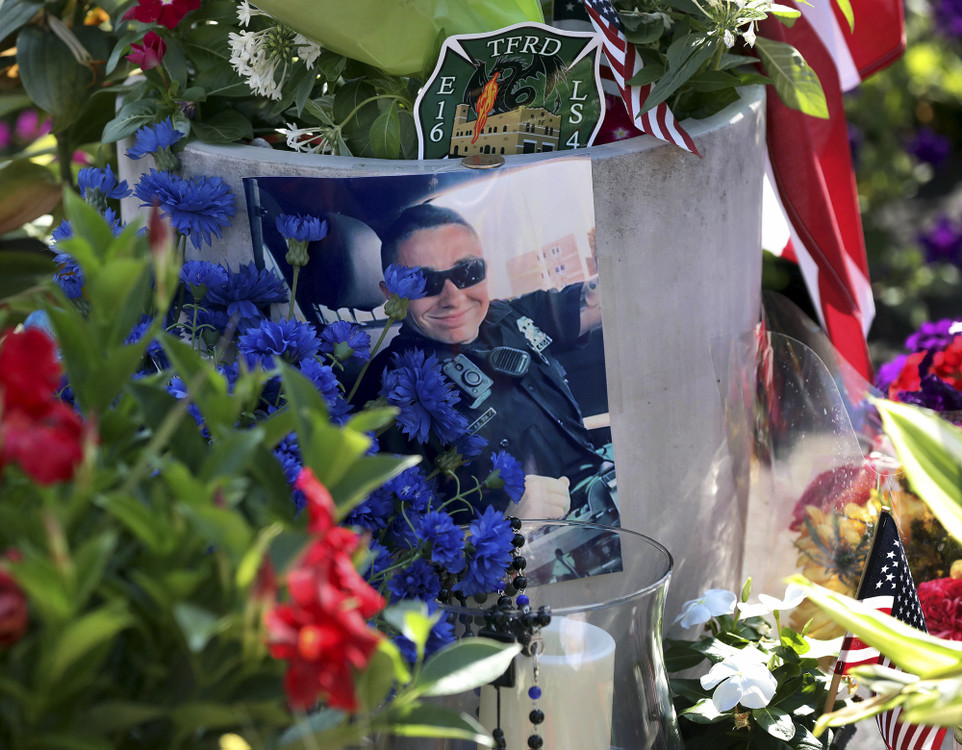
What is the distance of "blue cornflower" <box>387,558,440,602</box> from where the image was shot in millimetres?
784

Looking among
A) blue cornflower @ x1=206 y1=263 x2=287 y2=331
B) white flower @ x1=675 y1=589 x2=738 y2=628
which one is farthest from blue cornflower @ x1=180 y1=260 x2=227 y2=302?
white flower @ x1=675 y1=589 x2=738 y2=628

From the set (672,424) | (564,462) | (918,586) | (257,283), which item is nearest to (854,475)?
(918,586)

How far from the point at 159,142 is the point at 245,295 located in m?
0.20

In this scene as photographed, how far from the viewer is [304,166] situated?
0.95 m

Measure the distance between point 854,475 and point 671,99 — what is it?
466 mm

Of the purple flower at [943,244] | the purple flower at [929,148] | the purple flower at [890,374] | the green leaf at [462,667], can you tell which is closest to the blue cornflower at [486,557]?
the green leaf at [462,667]

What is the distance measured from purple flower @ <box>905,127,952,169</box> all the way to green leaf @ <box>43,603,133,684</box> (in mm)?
3364

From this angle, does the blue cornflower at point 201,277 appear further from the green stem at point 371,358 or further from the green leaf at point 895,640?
the green leaf at point 895,640

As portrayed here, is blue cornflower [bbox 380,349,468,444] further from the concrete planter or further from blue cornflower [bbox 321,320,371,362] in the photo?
the concrete planter

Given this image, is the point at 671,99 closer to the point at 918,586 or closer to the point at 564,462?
the point at 564,462

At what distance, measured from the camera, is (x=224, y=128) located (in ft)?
3.40

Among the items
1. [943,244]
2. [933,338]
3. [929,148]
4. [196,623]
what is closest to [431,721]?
[196,623]

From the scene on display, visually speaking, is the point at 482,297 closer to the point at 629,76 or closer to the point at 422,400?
the point at 422,400

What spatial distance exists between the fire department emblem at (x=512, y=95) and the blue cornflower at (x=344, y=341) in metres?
0.22
